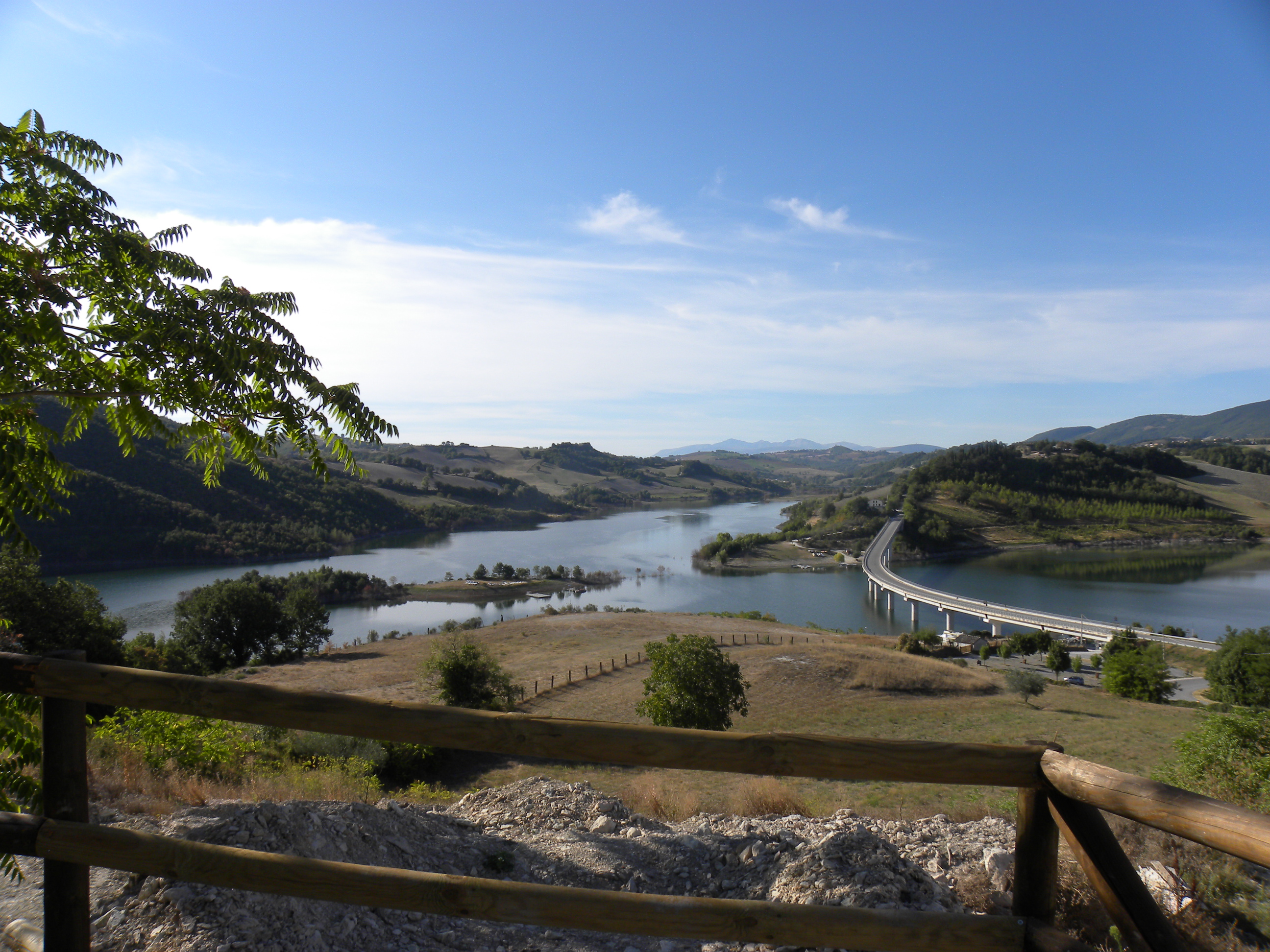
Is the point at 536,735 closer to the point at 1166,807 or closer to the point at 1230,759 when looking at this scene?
the point at 1166,807

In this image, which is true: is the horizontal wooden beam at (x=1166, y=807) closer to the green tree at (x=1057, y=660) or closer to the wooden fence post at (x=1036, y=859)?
the wooden fence post at (x=1036, y=859)

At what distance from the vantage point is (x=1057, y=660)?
34938mm

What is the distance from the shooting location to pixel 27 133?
10.7 feet

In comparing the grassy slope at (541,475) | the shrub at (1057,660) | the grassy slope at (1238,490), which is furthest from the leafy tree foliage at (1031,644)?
the grassy slope at (541,475)

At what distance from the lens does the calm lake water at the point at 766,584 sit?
166 ft

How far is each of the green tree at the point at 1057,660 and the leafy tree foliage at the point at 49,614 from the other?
40.3m

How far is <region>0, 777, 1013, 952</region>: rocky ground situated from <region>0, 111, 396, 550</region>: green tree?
5.96 feet

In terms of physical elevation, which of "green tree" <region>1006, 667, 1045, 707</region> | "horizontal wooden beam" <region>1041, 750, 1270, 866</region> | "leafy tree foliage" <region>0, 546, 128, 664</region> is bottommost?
"green tree" <region>1006, 667, 1045, 707</region>

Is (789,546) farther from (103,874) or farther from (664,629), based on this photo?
(103,874)

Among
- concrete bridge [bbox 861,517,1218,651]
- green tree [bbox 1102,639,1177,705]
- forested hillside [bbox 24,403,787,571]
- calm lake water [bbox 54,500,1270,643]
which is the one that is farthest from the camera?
forested hillside [bbox 24,403,787,571]

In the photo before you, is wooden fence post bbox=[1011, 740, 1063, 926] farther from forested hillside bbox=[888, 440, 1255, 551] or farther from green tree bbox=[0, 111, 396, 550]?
forested hillside bbox=[888, 440, 1255, 551]

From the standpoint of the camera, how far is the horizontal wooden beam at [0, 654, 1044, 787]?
1630mm

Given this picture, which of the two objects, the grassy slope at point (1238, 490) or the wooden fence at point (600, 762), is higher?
the wooden fence at point (600, 762)

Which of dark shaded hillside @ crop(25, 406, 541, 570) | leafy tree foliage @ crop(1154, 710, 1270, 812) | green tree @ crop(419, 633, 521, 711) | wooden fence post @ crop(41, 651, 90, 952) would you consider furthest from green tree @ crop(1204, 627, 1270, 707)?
dark shaded hillside @ crop(25, 406, 541, 570)
